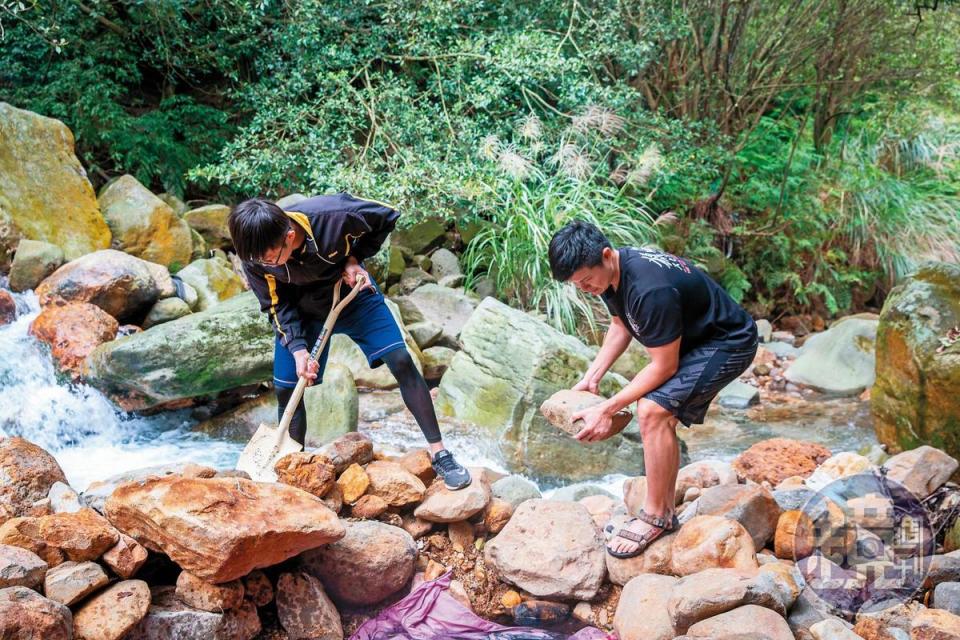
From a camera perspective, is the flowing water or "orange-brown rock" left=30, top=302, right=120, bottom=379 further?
"orange-brown rock" left=30, top=302, right=120, bottom=379

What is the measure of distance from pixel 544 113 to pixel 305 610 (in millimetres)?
5983

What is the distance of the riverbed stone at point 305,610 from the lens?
103 inches

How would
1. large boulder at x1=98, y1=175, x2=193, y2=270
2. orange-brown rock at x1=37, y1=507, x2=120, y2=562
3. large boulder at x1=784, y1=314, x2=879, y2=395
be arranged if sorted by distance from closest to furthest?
orange-brown rock at x1=37, y1=507, x2=120, y2=562 < large boulder at x1=784, y1=314, x2=879, y2=395 < large boulder at x1=98, y1=175, x2=193, y2=270

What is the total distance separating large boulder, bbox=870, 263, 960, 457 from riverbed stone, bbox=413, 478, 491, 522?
254cm

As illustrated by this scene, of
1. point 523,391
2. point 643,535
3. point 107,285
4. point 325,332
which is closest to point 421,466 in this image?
point 325,332

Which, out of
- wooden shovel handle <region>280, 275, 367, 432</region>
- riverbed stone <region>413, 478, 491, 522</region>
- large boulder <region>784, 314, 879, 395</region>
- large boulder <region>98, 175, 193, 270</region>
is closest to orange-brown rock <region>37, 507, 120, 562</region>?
wooden shovel handle <region>280, 275, 367, 432</region>

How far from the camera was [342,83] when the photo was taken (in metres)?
7.02

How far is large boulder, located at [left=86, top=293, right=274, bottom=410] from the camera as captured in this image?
4570mm

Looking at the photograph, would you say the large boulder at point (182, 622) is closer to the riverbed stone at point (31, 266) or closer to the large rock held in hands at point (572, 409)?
the large rock held in hands at point (572, 409)

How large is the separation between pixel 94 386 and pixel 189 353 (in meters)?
0.74

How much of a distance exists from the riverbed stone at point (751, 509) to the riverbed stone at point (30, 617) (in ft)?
7.51

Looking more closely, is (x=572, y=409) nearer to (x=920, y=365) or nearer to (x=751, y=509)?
(x=751, y=509)

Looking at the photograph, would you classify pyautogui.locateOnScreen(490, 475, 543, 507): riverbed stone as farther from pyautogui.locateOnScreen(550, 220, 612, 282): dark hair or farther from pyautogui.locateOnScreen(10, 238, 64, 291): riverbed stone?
pyautogui.locateOnScreen(10, 238, 64, 291): riverbed stone

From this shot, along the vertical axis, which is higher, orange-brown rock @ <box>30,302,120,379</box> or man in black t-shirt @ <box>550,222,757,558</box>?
man in black t-shirt @ <box>550,222,757,558</box>
